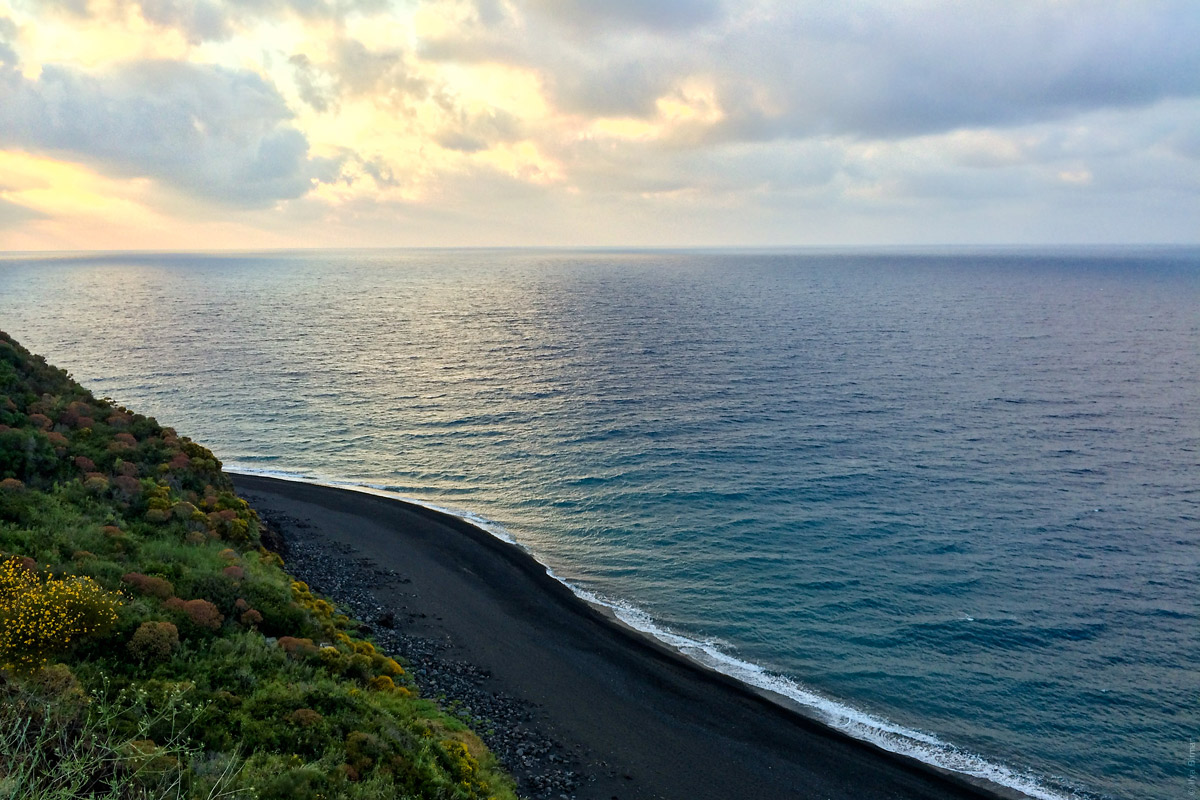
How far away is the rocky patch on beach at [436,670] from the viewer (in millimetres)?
27438

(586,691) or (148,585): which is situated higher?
(148,585)

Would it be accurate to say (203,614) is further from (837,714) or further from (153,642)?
(837,714)

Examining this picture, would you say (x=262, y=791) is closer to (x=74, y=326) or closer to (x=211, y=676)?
(x=211, y=676)

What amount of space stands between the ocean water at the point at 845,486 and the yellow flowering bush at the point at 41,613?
1094 inches

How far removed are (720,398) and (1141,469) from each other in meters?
42.4

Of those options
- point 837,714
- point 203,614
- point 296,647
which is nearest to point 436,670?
point 296,647

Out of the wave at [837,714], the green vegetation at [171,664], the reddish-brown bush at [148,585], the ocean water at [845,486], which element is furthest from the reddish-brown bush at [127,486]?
the ocean water at [845,486]

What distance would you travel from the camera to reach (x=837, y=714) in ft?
109

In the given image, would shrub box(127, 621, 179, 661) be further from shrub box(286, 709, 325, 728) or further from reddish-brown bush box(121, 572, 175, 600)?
shrub box(286, 709, 325, 728)

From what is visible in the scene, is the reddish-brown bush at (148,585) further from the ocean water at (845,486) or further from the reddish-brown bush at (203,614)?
the ocean water at (845,486)

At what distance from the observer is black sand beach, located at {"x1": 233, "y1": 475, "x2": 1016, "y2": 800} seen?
28203 mm

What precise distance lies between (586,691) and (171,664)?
61.3ft

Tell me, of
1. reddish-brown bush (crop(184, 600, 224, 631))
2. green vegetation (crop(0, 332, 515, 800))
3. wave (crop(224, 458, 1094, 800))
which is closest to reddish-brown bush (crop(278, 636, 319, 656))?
green vegetation (crop(0, 332, 515, 800))

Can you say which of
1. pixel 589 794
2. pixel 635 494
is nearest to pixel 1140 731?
pixel 589 794
